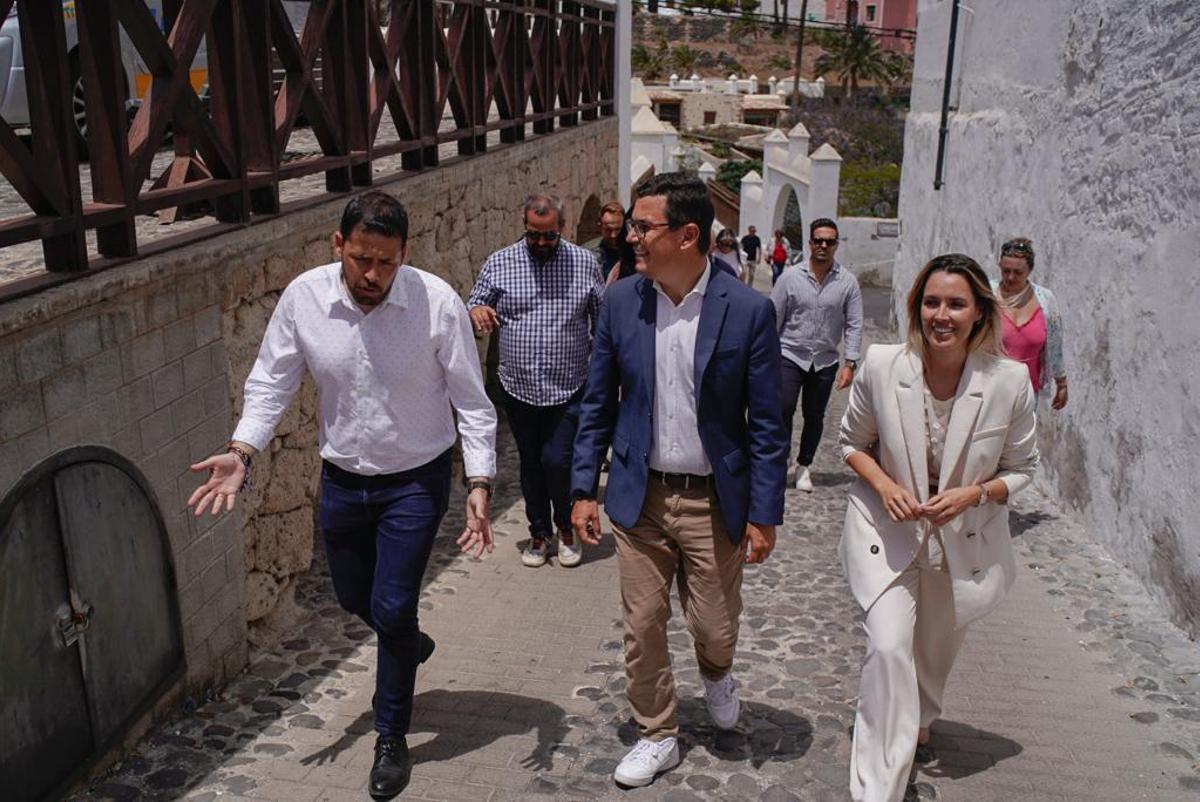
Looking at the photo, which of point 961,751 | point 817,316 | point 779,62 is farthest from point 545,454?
point 779,62

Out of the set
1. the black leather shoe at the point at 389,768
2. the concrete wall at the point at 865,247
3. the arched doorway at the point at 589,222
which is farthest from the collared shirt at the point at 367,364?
the concrete wall at the point at 865,247

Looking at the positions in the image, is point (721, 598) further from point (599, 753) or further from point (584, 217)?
point (584, 217)

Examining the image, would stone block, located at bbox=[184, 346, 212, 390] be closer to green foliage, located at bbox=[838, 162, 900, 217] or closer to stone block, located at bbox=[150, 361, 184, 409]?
stone block, located at bbox=[150, 361, 184, 409]

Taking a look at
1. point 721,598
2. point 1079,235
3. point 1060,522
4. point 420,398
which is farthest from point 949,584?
point 1079,235

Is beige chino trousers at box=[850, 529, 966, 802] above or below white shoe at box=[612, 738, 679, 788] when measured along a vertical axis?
above

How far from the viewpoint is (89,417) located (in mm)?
3516

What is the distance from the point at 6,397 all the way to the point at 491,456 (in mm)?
1417

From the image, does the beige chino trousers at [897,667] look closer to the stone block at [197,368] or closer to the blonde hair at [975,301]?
the blonde hair at [975,301]

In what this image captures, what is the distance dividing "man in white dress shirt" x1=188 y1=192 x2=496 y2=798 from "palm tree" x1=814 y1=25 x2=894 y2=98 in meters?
62.1

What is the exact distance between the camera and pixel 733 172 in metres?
47.0

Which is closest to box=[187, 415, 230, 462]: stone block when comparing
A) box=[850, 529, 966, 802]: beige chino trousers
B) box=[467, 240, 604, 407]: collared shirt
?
box=[467, 240, 604, 407]: collared shirt

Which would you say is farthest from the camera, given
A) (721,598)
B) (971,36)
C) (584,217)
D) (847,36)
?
(847,36)

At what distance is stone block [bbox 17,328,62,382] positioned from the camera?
3.17 m

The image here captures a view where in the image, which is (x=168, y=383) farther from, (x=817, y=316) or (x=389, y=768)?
(x=817, y=316)
